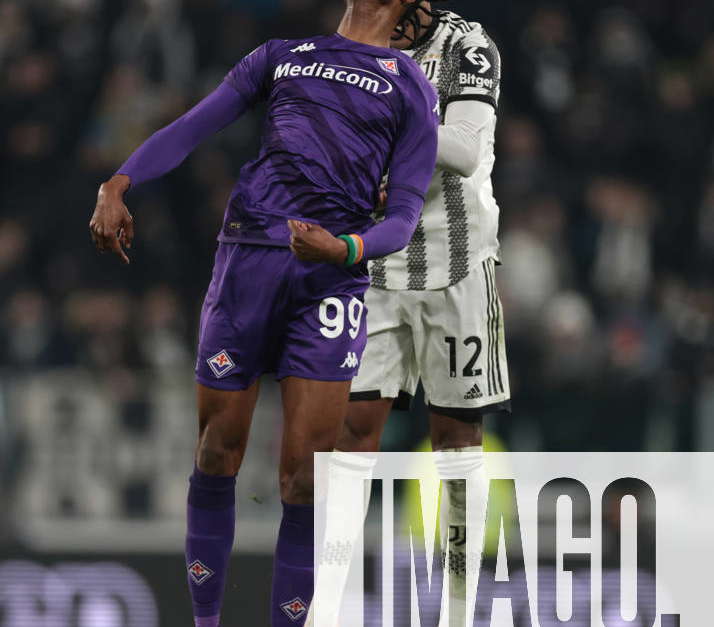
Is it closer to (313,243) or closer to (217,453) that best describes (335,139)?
(313,243)

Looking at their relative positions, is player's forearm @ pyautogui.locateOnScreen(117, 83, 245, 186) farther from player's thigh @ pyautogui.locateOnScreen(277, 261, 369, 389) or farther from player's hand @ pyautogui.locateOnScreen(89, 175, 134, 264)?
player's thigh @ pyautogui.locateOnScreen(277, 261, 369, 389)

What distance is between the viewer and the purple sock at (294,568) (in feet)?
13.9

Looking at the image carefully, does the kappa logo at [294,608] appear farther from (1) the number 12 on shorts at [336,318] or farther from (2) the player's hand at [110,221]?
(2) the player's hand at [110,221]

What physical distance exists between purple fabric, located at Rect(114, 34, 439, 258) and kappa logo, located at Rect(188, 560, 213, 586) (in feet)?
3.26

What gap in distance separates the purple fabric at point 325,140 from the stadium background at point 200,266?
2.18 metres

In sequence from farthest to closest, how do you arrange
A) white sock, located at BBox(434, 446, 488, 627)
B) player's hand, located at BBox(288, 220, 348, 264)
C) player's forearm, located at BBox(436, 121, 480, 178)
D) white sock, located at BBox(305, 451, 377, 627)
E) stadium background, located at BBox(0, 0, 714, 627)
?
stadium background, located at BBox(0, 0, 714, 627), white sock, located at BBox(434, 446, 488, 627), white sock, located at BBox(305, 451, 377, 627), player's forearm, located at BBox(436, 121, 480, 178), player's hand, located at BBox(288, 220, 348, 264)

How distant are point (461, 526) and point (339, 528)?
463 mm

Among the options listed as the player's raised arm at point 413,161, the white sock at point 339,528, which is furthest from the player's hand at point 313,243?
the white sock at point 339,528

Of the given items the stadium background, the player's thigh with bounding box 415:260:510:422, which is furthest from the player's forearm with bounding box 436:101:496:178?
the stadium background

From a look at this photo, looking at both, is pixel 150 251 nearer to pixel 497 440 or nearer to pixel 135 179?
pixel 497 440

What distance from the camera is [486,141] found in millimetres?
4863

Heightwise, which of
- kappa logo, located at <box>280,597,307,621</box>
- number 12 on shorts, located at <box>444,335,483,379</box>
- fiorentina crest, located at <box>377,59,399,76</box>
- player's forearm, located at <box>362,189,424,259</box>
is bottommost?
kappa logo, located at <box>280,597,307,621</box>

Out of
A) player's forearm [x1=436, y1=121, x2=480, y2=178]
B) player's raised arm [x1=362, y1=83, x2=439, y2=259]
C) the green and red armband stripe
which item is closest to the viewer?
the green and red armband stripe

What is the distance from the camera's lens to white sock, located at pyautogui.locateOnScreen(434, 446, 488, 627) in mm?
4957
